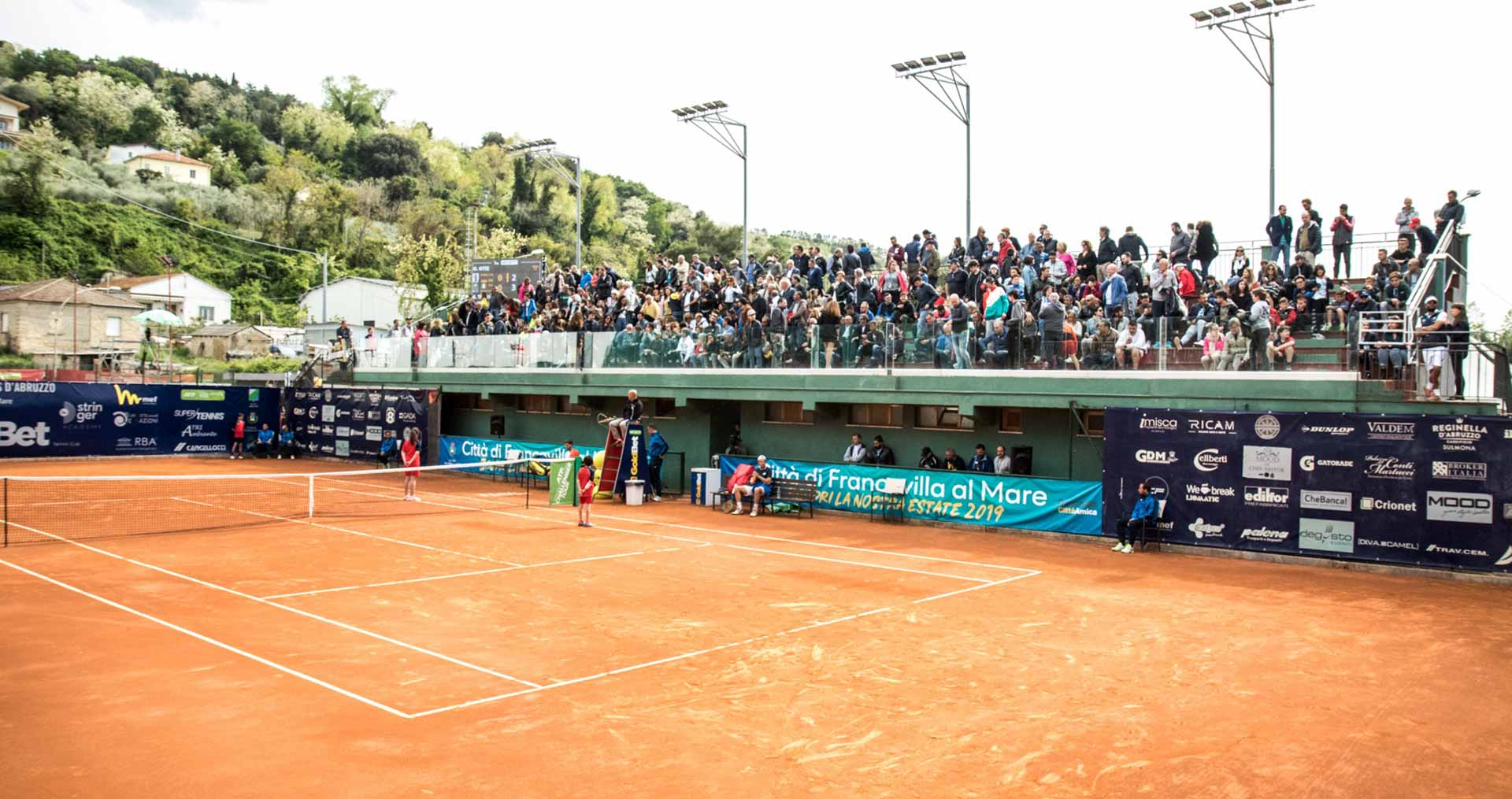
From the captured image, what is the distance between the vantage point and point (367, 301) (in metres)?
85.3

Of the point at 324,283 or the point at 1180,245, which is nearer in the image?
the point at 1180,245

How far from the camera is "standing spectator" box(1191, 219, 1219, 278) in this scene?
23375mm

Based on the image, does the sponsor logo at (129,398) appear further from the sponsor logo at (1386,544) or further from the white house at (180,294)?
the sponsor logo at (1386,544)

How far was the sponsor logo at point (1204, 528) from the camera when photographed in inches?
829

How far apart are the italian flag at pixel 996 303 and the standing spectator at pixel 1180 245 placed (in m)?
3.92

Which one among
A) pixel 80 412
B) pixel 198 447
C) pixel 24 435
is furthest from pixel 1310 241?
pixel 24 435

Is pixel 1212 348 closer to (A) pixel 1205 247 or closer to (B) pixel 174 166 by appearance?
(A) pixel 1205 247

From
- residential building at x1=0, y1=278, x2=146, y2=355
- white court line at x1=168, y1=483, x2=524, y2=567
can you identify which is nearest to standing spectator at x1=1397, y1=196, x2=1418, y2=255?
white court line at x1=168, y1=483, x2=524, y2=567

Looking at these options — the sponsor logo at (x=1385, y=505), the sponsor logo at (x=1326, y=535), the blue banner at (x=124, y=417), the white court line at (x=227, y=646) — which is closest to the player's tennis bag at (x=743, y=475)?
the sponsor logo at (x=1326, y=535)

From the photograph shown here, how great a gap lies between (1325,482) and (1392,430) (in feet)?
4.96

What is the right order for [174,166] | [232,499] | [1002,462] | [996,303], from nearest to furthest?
[996,303], [1002,462], [232,499], [174,166]

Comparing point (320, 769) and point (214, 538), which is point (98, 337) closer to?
point (214, 538)

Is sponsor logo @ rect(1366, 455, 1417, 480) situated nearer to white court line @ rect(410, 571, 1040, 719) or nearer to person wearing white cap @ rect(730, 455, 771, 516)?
white court line @ rect(410, 571, 1040, 719)

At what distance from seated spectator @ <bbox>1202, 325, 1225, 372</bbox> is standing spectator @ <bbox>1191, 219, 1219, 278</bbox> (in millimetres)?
2755
